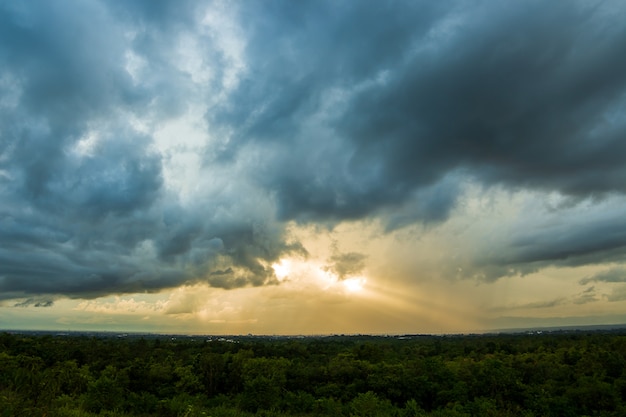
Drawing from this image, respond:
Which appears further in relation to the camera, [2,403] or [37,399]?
[37,399]

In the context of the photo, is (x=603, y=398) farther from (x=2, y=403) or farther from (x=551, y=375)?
(x=2, y=403)

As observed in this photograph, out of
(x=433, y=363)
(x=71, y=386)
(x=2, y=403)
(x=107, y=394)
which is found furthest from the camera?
(x=433, y=363)

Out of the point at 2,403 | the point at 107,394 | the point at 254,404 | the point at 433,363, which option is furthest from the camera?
the point at 433,363

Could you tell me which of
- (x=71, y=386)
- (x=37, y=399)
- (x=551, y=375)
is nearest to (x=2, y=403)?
(x=37, y=399)

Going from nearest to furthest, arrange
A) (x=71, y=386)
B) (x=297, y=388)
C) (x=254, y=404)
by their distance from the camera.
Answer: (x=254, y=404) < (x=71, y=386) < (x=297, y=388)

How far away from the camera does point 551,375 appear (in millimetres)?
65562

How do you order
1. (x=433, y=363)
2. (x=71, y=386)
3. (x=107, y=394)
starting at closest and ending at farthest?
(x=107, y=394) → (x=71, y=386) → (x=433, y=363)

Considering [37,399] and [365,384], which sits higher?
[37,399]

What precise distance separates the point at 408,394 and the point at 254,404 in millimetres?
22192

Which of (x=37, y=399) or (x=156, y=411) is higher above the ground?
(x=37, y=399)

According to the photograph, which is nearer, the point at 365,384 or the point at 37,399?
the point at 37,399

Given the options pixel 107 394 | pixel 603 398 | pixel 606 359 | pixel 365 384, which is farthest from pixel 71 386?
pixel 606 359

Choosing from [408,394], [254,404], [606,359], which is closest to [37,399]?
[254,404]

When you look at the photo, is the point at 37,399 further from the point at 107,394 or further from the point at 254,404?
the point at 254,404
